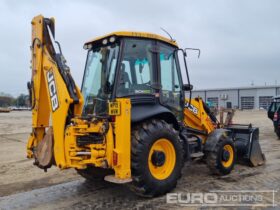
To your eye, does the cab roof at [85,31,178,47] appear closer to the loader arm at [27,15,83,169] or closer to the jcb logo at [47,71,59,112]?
the loader arm at [27,15,83,169]

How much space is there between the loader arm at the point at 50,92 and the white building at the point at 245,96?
196 ft

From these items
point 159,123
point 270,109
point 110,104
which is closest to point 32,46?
point 110,104

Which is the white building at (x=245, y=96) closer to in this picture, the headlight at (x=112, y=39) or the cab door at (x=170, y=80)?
the cab door at (x=170, y=80)

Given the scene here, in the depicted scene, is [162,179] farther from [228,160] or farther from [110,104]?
[228,160]

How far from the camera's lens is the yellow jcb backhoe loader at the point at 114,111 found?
4906 mm

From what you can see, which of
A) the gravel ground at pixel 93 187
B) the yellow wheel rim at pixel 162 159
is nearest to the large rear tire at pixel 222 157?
the gravel ground at pixel 93 187

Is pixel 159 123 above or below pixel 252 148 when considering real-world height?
above

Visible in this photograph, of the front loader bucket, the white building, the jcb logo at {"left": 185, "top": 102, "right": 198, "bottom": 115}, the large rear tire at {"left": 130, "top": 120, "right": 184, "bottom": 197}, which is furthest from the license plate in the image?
the white building

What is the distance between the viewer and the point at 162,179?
5359mm

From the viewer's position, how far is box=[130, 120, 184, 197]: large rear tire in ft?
16.3

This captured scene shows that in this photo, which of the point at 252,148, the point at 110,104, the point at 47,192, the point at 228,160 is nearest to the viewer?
the point at 110,104

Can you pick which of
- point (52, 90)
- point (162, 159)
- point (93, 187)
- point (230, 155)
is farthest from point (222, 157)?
point (52, 90)

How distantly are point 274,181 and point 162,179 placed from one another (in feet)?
7.73

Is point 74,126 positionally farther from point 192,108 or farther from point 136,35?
point 192,108
